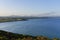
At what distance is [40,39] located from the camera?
772 cm

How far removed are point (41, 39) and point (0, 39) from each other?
337 cm

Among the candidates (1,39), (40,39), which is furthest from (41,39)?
(1,39)

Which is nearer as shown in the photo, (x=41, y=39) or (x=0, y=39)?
(x=41, y=39)

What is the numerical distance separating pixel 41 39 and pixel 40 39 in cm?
10

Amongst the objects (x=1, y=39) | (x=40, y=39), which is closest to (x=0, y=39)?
(x=1, y=39)

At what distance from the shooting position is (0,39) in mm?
9891

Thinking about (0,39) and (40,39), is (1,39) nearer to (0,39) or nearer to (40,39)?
(0,39)

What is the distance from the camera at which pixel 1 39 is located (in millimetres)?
9906

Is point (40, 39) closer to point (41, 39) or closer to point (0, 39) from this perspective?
point (41, 39)

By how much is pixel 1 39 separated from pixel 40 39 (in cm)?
324

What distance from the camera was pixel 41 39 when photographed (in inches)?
300

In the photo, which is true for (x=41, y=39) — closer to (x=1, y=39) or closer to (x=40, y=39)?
(x=40, y=39)

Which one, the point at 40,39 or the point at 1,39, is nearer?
the point at 40,39

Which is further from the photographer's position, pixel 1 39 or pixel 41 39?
pixel 1 39
